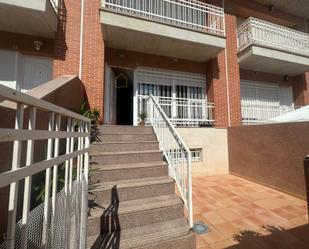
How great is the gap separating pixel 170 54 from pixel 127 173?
18.9 feet

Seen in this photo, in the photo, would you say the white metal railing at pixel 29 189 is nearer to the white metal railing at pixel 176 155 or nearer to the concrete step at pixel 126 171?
the concrete step at pixel 126 171

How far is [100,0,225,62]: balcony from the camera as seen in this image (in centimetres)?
593

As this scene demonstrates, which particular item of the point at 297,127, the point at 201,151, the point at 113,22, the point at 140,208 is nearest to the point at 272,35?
the point at 297,127

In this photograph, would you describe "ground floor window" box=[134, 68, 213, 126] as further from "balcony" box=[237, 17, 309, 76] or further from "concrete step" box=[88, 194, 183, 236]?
"concrete step" box=[88, 194, 183, 236]

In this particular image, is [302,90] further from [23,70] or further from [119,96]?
[23,70]

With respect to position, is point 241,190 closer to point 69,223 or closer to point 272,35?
point 69,223

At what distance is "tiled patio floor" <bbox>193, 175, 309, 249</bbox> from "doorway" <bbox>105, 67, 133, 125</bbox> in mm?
4350

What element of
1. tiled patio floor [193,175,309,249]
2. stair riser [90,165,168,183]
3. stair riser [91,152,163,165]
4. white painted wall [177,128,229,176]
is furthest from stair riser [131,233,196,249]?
white painted wall [177,128,229,176]

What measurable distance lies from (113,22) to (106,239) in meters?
5.81

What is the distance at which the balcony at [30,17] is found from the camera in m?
4.68

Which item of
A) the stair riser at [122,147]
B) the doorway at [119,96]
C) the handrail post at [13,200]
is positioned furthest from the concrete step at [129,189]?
the doorway at [119,96]

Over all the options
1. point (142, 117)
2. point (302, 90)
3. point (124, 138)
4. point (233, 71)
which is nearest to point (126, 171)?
point (124, 138)

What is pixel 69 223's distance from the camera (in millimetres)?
1598

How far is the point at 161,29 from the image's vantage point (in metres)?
6.29
